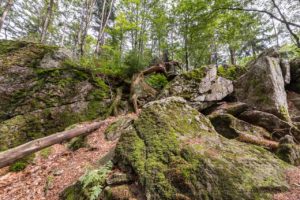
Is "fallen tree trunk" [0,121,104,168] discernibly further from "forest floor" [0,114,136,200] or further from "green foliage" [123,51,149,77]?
"green foliage" [123,51,149,77]

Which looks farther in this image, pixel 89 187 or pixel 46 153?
pixel 46 153

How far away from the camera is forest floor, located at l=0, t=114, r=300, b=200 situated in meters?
3.83

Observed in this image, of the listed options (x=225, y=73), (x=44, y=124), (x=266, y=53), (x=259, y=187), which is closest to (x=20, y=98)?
(x=44, y=124)

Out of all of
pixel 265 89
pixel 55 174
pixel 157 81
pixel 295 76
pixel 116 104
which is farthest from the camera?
pixel 157 81

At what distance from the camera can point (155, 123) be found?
4.41 meters

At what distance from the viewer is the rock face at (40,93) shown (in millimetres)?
6918

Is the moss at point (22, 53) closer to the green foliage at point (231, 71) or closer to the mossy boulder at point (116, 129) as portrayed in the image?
the mossy boulder at point (116, 129)

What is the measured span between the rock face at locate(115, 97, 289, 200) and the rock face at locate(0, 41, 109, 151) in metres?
4.60

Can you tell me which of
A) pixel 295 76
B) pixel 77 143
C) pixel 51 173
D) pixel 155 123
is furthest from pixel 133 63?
pixel 295 76

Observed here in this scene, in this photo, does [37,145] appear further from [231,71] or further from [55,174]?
[231,71]

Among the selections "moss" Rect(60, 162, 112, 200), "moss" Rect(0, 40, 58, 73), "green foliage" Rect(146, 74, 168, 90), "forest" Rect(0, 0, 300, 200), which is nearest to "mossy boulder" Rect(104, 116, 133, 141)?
"forest" Rect(0, 0, 300, 200)

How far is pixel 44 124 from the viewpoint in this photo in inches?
283

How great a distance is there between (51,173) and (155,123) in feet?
10.4

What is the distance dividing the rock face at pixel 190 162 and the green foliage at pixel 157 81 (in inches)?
225
